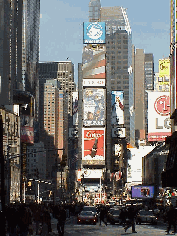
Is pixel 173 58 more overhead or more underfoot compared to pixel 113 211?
more overhead

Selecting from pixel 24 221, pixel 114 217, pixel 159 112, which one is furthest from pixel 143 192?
pixel 24 221

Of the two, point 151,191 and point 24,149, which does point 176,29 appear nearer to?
point 151,191

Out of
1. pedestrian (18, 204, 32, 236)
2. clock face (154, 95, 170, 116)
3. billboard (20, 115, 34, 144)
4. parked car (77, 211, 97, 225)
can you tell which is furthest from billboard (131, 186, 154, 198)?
pedestrian (18, 204, 32, 236)

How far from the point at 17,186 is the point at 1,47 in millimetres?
50588

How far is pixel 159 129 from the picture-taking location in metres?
185

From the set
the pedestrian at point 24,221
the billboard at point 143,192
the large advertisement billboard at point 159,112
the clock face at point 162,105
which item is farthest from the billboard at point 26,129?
the pedestrian at point 24,221

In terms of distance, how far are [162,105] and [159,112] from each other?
2.61 meters

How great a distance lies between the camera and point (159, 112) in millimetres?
180875

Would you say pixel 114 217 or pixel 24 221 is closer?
pixel 24 221

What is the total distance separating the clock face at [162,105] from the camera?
177m

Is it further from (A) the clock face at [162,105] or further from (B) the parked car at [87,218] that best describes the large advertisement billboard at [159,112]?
(B) the parked car at [87,218]

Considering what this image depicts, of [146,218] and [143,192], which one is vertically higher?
[146,218]

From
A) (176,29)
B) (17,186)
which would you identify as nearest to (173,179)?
(176,29)

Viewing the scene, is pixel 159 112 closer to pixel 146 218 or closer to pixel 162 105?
pixel 162 105
